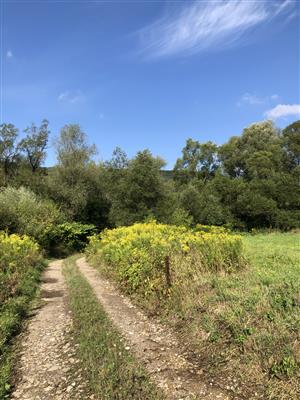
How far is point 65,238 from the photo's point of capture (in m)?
23.5

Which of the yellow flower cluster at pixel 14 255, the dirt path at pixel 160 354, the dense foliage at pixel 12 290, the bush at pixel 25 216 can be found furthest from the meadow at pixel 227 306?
the bush at pixel 25 216

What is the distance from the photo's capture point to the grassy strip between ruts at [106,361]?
382cm

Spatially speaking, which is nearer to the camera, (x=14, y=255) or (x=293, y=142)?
(x=14, y=255)

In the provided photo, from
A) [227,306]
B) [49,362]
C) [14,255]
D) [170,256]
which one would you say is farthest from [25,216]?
[227,306]

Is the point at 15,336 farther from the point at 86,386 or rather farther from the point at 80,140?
the point at 80,140

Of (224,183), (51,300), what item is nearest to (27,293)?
(51,300)

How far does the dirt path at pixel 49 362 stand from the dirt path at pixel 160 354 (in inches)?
35.5

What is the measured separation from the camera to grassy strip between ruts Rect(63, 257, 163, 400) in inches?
150

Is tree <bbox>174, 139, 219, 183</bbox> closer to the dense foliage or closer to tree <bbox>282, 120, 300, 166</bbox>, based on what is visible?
tree <bbox>282, 120, 300, 166</bbox>

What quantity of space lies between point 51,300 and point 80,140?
2806cm

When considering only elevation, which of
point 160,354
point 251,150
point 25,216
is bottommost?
point 160,354

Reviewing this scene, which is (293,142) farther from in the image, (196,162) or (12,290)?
(12,290)

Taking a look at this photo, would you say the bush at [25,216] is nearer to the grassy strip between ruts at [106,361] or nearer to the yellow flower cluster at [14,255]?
the yellow flower cluster at [14,255]

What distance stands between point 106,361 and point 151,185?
25.9 metres
